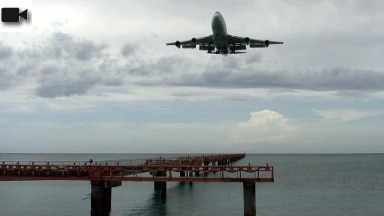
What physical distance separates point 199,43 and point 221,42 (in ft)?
16.2

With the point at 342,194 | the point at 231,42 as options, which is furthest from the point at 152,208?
the point at 342,194

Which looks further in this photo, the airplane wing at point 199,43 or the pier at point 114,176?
the airplane wing at point 199,43

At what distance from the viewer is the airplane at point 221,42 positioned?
5591 cm

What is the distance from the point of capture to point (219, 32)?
5588 centimetres

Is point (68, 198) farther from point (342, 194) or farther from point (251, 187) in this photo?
point (342, 194)

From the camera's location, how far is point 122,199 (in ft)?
221

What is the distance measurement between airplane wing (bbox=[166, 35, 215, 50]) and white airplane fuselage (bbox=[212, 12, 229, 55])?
1792 millimetres

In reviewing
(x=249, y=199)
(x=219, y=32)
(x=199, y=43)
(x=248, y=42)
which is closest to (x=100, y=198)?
(x=249, y=199)

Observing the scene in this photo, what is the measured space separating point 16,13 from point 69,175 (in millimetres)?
34372

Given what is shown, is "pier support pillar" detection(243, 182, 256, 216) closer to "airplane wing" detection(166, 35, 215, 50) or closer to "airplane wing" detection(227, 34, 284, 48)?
"airplane wing" detection(227, 34, 284, 48)

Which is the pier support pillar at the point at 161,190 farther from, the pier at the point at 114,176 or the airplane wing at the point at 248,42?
the airplane wing at the point at 248,42

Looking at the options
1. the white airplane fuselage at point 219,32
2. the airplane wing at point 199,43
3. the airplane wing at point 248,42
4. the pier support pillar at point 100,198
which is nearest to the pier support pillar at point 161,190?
the airplane wing at point 199,43

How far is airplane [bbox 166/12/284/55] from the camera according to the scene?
55906mm

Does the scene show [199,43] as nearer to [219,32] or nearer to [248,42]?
[219,32]
